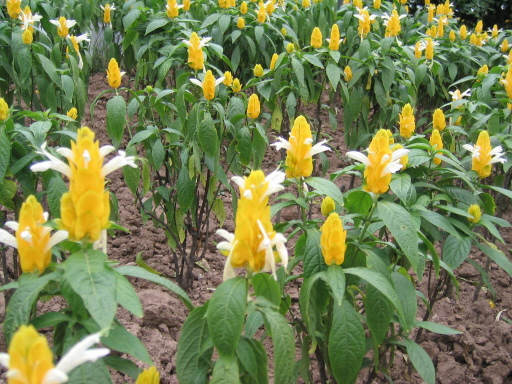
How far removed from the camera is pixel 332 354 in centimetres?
127

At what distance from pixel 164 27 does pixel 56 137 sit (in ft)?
3.97

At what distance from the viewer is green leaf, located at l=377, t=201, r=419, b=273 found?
134 centimetres

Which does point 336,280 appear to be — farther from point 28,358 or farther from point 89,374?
point 28,358

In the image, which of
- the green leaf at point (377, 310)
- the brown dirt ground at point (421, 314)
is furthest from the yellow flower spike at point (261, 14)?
the green leaf at point (377, 310)

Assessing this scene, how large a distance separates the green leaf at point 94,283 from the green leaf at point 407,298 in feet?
2.73

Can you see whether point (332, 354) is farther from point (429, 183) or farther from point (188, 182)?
point (188, 182)

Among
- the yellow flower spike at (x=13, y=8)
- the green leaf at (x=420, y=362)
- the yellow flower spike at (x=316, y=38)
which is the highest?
the yellow flower spike at (x=13, y=8)

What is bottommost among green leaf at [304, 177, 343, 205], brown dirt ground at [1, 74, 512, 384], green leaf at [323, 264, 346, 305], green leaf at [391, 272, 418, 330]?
brown dirt ground at [1, 74, 512, 384]

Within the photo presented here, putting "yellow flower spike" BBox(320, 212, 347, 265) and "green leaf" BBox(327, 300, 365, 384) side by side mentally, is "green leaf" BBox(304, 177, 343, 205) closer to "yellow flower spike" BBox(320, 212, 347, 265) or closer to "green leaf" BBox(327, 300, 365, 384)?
"yellow flower spike" BBox(320, 212, 347, 265)

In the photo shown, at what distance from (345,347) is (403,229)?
31 cm

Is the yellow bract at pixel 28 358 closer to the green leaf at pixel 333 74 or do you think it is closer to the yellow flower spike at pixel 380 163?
the yellow flower spike at pixel 380 163

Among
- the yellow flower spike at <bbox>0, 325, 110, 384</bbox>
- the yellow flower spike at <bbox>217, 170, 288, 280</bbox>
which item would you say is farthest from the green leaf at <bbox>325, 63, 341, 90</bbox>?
the yellow flower spike at <bbox>0, 325, 110, 384</bbox>

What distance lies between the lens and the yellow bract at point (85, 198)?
1.00 m

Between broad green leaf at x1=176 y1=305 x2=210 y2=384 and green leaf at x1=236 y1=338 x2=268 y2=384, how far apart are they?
0.27 feet
